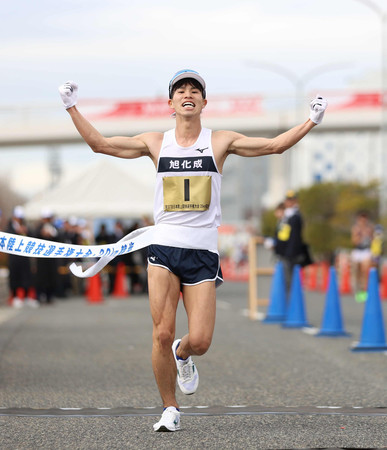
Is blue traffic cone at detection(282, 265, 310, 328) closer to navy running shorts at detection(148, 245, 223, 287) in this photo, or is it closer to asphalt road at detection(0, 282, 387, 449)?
asphalt road at detection(0, 282, 387, 449)

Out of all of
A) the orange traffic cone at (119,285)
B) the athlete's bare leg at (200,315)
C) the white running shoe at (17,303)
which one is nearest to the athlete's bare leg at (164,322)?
the athlete's bare leg at (200,315)

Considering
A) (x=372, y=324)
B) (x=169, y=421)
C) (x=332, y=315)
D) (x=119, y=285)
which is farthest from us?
(x=119, y=285)

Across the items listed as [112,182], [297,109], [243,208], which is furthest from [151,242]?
[243,208]

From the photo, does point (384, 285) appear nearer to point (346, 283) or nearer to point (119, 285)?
point (346, 283)

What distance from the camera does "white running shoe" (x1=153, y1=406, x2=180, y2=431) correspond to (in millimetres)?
6371

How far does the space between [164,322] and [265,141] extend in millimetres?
1290

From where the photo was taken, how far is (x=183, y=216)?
21.6ft

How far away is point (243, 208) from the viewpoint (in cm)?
18462

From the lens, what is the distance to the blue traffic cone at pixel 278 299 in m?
16.4

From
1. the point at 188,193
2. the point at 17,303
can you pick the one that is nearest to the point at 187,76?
the point at 188,193

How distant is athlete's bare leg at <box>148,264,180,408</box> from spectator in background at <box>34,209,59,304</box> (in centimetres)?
1600

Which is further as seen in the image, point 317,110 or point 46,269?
point 46,269

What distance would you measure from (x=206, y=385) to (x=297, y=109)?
4285 cm

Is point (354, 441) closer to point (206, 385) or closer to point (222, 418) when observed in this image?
point (222, 418)
